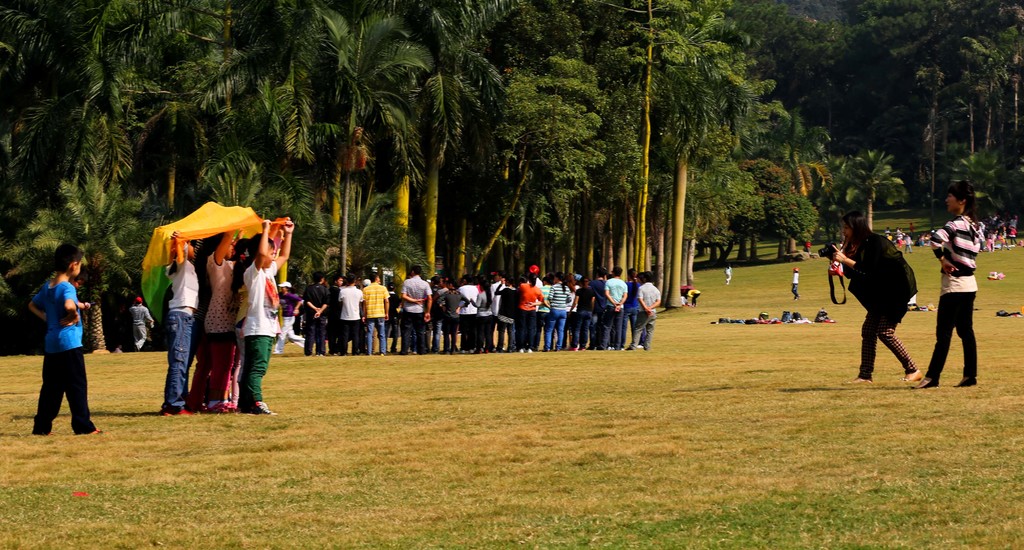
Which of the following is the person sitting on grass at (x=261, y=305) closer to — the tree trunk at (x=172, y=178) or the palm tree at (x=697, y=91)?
the tree trunk at (x=172, y=178)

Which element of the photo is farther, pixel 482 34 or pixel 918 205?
pixel 918 205

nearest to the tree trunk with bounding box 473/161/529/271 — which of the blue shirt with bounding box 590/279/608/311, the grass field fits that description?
the blue shirt with bounding box 590/279/608/311

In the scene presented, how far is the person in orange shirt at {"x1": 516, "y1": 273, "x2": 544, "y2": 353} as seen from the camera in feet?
95.0

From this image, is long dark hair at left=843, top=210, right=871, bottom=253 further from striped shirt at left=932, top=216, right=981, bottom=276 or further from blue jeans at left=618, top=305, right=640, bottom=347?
blue jeans at left=618, top=305, right=640, bottom=347

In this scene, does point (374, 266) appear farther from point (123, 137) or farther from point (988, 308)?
point (988, 308)

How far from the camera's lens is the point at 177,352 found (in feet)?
46.0

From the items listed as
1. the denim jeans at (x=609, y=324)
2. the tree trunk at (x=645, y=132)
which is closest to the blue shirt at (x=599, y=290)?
the denim jeans at (x=609, y=324)

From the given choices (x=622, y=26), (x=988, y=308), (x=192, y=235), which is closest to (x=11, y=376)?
(x=192, y=235)

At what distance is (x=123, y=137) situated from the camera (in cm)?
3728

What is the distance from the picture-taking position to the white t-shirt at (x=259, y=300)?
13.4 meters

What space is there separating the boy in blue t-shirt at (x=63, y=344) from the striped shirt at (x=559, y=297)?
17.4 m

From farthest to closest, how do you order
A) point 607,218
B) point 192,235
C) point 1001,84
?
point 1001,84 → point 607,218 → point 192,235

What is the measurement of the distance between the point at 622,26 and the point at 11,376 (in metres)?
32.0

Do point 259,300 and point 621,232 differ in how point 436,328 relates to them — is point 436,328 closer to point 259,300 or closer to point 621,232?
point 259,300
